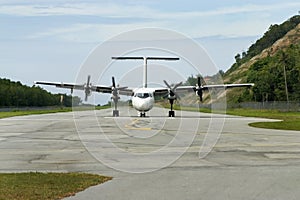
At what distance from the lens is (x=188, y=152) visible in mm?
19828

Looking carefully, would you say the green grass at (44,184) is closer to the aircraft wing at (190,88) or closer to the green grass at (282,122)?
the green grass at (282,122)

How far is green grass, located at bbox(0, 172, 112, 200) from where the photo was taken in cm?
1096

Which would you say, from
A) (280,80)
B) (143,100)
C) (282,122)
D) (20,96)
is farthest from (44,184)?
(20,96)

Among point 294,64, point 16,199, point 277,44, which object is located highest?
point 277,44

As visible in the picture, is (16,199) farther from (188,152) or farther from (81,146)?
(81,146)

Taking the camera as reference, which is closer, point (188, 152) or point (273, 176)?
point (273, 176)

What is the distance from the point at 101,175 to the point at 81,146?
8501mm

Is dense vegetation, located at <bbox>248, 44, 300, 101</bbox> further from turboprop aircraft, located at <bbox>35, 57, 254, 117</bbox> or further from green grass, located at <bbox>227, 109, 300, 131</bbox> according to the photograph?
turboprop aircraft, located at <bbox>35, 57, 254, 117</bbox>

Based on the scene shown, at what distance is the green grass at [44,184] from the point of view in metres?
11.0

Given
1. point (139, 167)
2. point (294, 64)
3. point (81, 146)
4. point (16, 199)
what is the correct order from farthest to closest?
point (294, 64)
point (81, 146)
point (139, 167)
point (16, 199)

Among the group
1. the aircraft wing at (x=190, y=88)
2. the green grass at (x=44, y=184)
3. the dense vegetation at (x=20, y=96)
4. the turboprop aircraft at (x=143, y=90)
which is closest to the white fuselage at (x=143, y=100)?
the turboprop aircraft at (x=143, y=90)

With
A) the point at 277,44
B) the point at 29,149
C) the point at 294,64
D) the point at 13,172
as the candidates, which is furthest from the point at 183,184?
the point at 277,44

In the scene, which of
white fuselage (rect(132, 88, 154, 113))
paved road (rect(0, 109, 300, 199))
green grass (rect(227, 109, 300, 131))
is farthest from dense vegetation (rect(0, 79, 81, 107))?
paved road (rect(0, 109, 300, 199))

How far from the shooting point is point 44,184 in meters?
12.2
